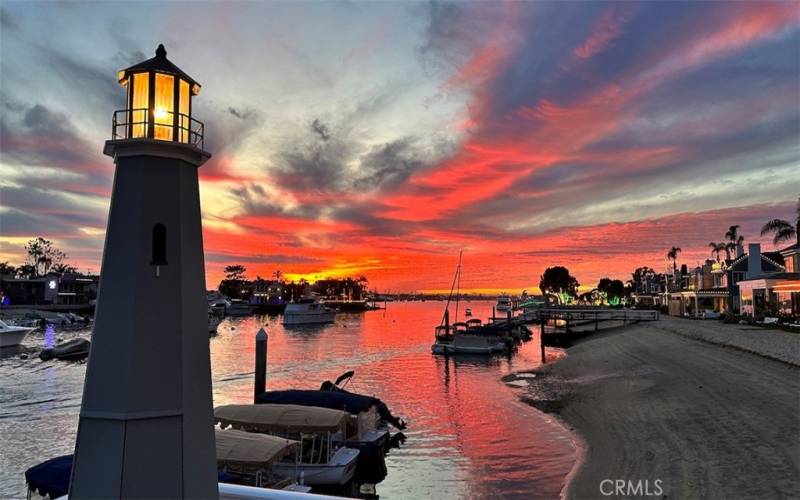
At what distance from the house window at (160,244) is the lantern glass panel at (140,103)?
1146 mm

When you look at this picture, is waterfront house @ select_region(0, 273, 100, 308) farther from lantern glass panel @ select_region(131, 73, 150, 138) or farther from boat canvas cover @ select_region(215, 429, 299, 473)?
lantern glass panel @ select_region(131, 73, 150, 138)

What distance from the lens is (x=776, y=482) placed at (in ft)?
41.8

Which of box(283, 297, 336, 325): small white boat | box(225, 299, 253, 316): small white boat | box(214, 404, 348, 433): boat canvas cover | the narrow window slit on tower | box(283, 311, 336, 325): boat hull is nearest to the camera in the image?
the narrow window slit on tower

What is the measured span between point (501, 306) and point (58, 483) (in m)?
171

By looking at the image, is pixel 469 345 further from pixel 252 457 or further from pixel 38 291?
pixel 38 291

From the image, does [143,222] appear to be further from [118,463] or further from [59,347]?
[59,347]

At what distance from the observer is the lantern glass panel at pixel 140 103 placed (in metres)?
5.86

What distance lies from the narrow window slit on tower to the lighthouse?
0.04ft

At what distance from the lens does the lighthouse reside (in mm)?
5398

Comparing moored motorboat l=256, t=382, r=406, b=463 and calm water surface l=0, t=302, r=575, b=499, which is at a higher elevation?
moored motorboat l=256, t=382, r=406, b=463

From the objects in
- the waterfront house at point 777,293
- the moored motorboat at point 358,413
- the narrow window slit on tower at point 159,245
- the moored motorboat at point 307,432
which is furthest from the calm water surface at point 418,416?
the waterfront house at point 777,293

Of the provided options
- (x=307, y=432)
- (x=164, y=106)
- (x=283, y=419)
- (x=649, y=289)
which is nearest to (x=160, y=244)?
(x=164, y=106)

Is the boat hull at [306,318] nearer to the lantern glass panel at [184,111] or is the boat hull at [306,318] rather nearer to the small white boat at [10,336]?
the small white boat at [10,336]

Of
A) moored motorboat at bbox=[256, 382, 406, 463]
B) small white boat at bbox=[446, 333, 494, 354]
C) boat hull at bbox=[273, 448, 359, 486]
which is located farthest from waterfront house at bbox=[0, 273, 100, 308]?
boat hull at bbox=[273, 448, 359, 486]
